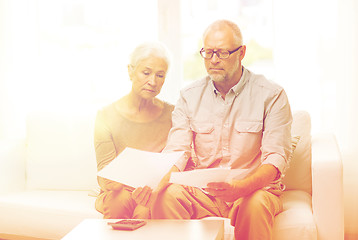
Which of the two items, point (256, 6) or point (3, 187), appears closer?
point (3, 187)

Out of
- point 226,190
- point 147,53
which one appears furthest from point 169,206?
point 147,53

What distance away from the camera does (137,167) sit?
6.59 ft

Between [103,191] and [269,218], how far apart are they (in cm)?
88

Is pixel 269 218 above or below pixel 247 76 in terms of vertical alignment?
below

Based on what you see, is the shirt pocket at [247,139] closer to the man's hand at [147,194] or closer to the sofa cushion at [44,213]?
the man's hand at [147,194]

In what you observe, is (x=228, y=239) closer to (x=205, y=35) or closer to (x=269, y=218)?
(x=269, y=218)

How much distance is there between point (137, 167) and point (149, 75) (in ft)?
2.20

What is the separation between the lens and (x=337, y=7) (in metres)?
2.94

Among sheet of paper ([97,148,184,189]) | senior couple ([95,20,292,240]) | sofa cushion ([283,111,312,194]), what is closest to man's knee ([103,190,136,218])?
senior couple ([95,20,292,240])

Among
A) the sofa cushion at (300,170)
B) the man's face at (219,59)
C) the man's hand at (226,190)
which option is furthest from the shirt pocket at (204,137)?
the sofa cushion at (300,170)

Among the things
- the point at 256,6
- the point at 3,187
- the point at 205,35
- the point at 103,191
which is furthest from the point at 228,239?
the point at 256,6

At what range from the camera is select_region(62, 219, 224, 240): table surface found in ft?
5.90

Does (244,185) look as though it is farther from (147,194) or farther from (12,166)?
(12,166)

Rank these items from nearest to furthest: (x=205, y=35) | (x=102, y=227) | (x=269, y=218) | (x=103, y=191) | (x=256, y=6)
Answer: (x=102, y=227) → (x=269, y=218) → (x=205, y=35) → (x=103, y=191) → (x=256, y=6)
